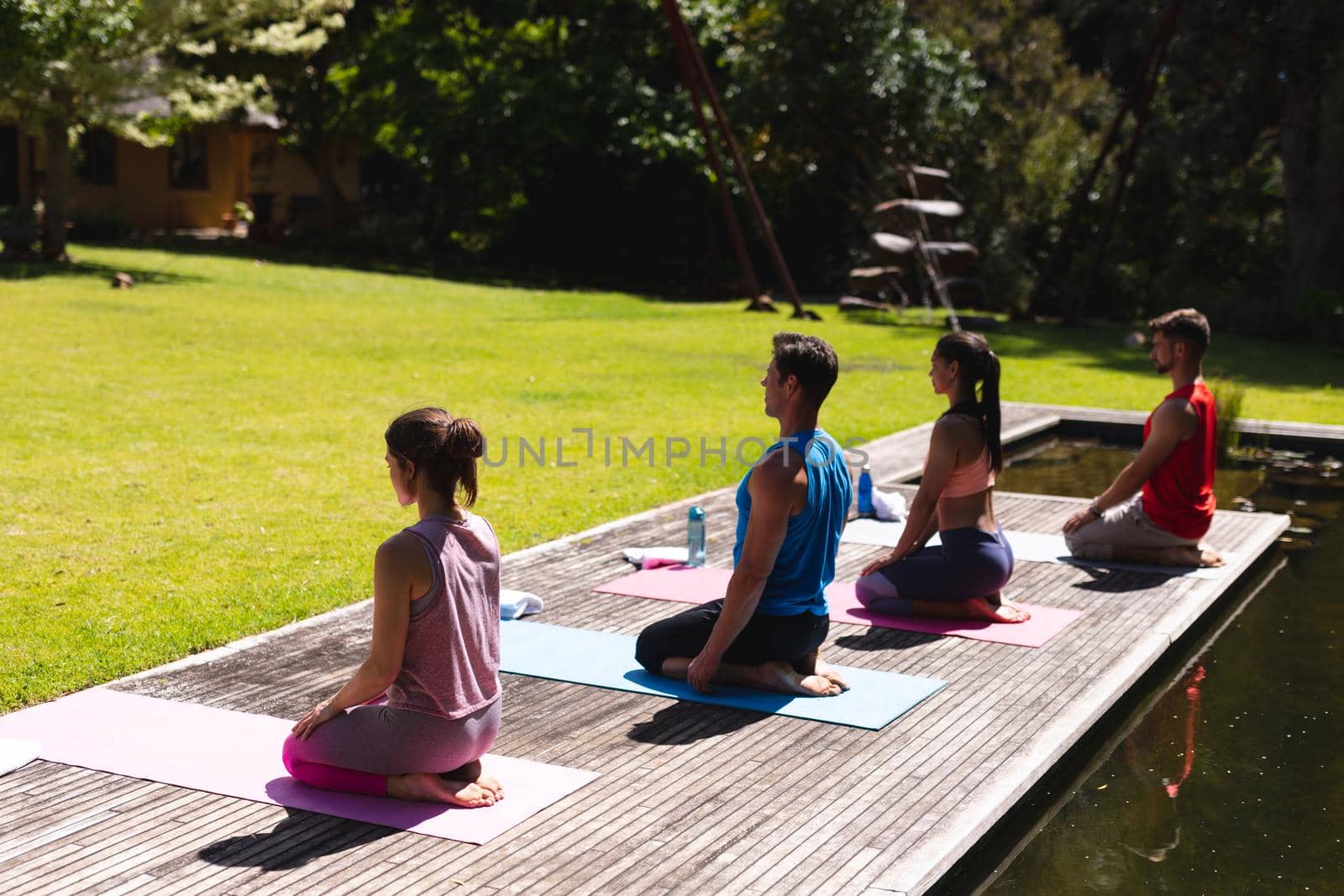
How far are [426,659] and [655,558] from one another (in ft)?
12.6

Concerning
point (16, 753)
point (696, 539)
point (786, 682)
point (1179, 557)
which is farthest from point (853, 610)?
point (16, 753)

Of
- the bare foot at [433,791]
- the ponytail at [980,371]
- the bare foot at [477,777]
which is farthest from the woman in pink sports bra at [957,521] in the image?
the bare foot at [433,791]

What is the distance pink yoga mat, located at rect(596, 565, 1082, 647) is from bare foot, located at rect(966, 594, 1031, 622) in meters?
0.03

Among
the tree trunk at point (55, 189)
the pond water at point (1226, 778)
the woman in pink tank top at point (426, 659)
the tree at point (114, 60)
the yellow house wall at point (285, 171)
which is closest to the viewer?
the woman in pink tank top at point (426, 659)

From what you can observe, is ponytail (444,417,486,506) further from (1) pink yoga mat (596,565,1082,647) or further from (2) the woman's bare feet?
(2) the woman's bare feet

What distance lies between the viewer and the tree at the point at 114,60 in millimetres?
19578

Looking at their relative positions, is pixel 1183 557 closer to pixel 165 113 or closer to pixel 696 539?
pixel 696 539

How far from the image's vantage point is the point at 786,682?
5.94 metres

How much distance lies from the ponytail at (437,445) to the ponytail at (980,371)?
10.4 ft

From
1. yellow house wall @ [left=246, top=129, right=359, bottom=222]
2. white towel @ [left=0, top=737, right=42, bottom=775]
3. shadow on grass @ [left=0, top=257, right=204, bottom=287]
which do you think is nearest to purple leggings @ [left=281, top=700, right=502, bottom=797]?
white towel @ [left=0, top=737, right=42, bottom=775]

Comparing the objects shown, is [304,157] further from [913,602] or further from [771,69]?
[913,602]

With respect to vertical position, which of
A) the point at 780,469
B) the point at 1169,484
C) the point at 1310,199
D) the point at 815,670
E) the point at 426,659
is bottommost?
the point at 815,670

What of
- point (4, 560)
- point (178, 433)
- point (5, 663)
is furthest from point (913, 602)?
point (178, 433)

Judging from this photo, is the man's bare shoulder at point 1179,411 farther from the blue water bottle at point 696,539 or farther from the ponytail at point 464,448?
the ponytail at point 464,448
